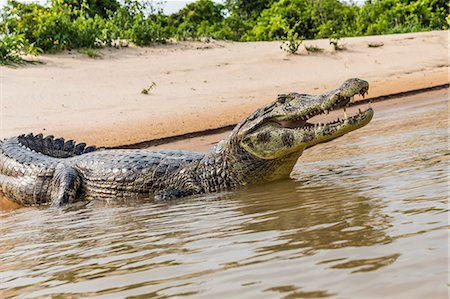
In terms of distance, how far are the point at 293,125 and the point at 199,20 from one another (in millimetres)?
25717

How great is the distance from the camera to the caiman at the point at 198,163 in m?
4.51

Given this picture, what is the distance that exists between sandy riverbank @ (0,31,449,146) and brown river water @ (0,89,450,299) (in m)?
4.83

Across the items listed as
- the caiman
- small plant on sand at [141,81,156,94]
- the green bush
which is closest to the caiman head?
the caiman

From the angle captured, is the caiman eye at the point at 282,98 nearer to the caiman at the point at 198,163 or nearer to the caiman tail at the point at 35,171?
the caiman at the point at 198,163

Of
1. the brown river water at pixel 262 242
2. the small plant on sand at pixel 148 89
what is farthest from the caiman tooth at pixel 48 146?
the small plant on sand at pixel 148 89

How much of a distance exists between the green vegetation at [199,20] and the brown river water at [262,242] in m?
9.05

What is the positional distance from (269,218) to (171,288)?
115 cm

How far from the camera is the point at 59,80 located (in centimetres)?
1175

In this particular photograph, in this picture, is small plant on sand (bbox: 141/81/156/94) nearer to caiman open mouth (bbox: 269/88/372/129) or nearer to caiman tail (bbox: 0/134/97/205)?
caiman tail (bbox: 0/134/97/205)

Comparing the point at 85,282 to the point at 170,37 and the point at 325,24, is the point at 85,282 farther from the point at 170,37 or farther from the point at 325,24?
the point at 325,24

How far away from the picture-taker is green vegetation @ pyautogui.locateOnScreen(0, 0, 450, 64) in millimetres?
13109

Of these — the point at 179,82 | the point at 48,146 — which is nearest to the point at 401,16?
the point at 179,82

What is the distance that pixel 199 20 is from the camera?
97.8 ft

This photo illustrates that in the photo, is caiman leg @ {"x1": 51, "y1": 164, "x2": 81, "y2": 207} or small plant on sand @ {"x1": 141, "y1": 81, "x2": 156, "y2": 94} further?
small plant on sand @ {"x1": 141, "y1": 81, "x2": 156, "y2": 94}
